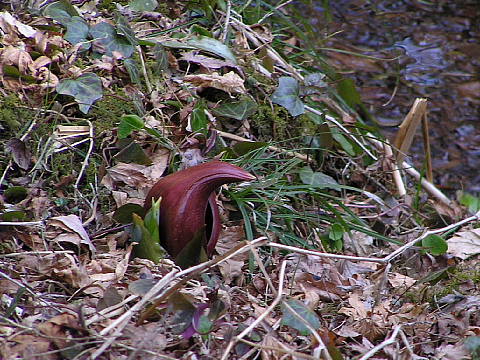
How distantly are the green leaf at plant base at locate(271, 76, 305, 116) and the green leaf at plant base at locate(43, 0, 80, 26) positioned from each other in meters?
0.75

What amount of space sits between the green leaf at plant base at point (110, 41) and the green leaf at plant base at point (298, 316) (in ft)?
3.76

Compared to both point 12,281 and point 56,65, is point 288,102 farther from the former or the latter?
point 12,281

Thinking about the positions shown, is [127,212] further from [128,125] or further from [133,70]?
[133,70]

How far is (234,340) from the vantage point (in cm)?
141

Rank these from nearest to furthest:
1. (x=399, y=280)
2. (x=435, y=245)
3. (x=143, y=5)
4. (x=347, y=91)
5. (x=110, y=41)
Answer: (x=399, y=280) < (x=435, y=245) < (x=110, y=41) < (x=143, y=5) < (x=347, y=91)

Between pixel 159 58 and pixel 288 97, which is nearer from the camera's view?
pixel 159 58

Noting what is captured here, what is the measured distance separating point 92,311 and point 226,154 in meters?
0.82

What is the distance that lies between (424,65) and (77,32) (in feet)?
8.25

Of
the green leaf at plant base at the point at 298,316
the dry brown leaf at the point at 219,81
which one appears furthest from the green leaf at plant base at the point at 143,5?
the green leaf at plant base at the point at 298,316

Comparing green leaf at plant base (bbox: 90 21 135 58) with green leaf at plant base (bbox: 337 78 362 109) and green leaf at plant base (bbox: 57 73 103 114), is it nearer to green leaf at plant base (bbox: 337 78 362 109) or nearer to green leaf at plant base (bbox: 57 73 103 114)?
green leaf at plant base (bbox: 57 73 103 114)

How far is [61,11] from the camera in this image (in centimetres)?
239

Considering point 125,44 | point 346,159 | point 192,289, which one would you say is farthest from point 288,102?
point 192,289

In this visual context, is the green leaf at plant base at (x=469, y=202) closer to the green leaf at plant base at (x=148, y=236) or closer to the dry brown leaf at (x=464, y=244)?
the dry brown leaf at (x=464, y=244)

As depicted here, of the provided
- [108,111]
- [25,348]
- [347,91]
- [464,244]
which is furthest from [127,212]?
[347,91]
